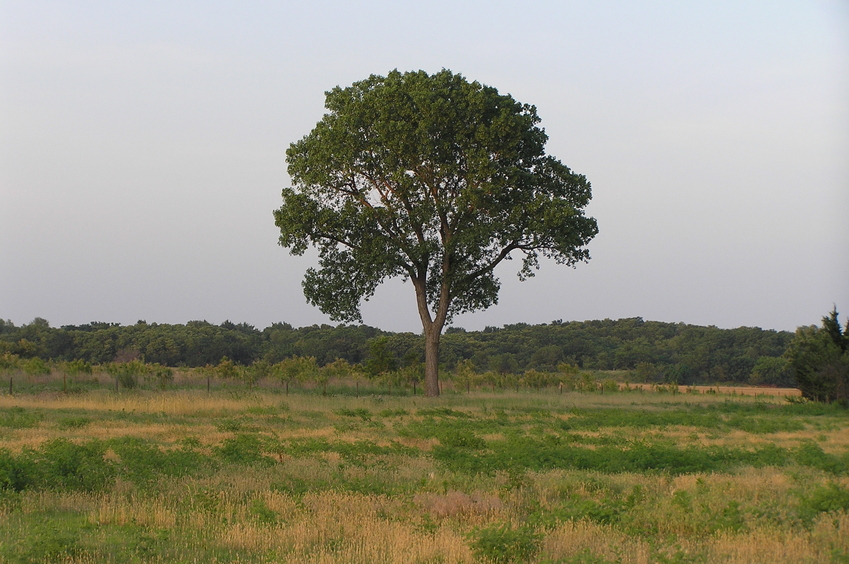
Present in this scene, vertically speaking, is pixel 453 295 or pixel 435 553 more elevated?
pixel 453 295

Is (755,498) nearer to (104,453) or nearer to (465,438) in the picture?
(465,438)

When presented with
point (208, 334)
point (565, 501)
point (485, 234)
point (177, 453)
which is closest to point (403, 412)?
point (485, 234)

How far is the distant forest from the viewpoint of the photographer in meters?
89.8

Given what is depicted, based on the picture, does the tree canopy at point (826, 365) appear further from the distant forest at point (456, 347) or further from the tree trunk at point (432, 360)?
the distant forest at point (456, 347)

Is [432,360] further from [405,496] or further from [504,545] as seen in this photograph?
[504,545]

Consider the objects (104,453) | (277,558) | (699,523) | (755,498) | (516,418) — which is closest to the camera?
(277,558)

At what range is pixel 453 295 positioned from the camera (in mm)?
37875

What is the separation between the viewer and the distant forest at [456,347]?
8975 cm

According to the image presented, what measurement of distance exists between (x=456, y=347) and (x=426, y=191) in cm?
7213

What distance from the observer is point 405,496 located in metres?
12.0

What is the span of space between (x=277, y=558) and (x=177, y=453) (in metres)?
7.42

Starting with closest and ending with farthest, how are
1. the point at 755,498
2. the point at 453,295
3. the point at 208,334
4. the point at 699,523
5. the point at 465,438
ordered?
the point at 699,523 → the point at 755,498 → the point at 465,438 → the point at 453,295 → the point at 208,334

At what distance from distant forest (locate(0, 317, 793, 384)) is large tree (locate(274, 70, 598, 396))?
42.4 metres

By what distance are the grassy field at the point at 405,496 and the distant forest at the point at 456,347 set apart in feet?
198
